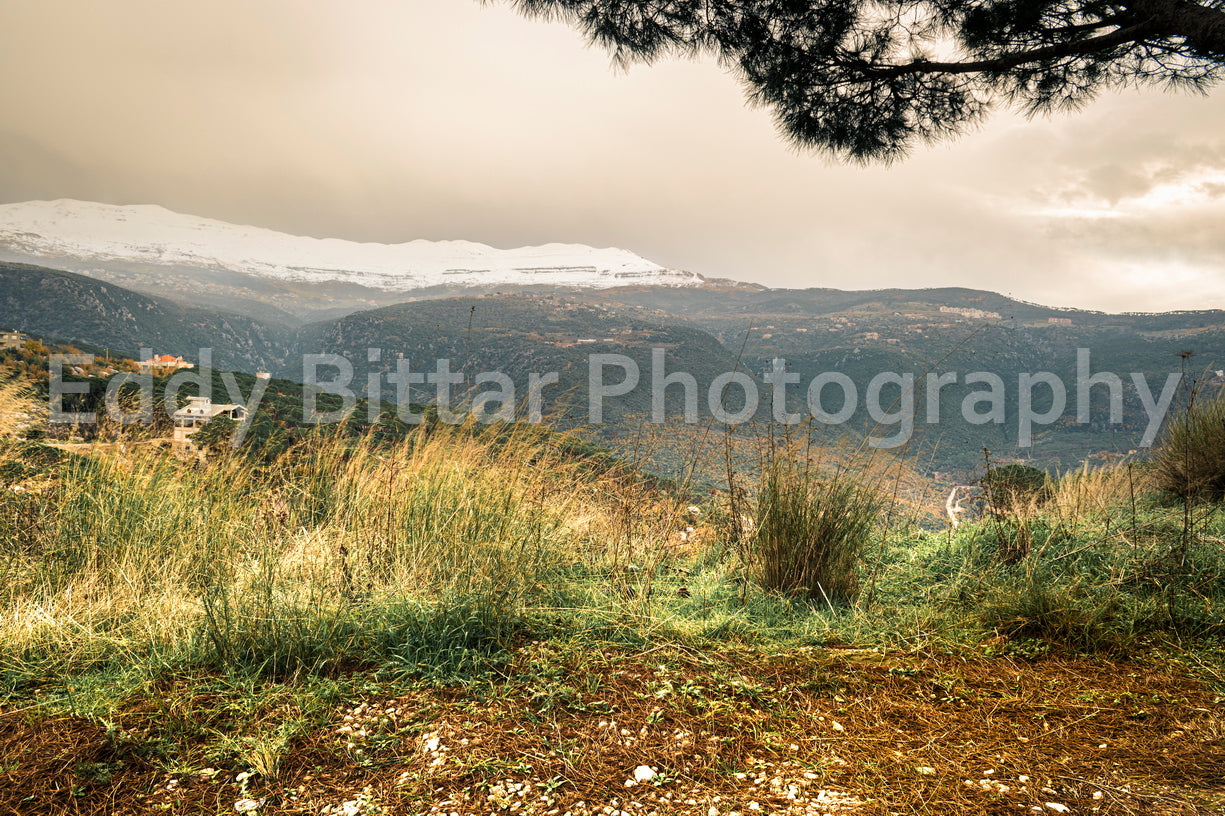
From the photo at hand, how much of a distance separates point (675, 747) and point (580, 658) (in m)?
0.58

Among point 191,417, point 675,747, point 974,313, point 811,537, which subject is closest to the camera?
point 675,747

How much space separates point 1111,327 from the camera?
9650 centimetres

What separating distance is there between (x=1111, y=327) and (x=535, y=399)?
12634 centimetres

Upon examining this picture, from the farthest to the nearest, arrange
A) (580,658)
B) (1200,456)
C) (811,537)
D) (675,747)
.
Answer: (1200,456) < (811,537) < (580,658) < (675,747)

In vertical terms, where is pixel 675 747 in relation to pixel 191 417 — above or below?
below

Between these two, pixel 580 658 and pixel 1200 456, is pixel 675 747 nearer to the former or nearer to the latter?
pixel 580 658

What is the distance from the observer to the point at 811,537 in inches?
110

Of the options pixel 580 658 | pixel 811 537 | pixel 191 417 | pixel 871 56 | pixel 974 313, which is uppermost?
pixel 974 313

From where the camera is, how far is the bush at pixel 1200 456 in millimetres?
4336

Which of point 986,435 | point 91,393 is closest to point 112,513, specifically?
point 91,393

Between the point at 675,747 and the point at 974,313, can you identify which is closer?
the point at 675,747

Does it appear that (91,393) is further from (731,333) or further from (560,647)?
(731,333)

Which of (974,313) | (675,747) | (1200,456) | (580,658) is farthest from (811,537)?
(974,313)

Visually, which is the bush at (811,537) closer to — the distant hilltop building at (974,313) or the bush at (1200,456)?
the bush at (1200,456)
